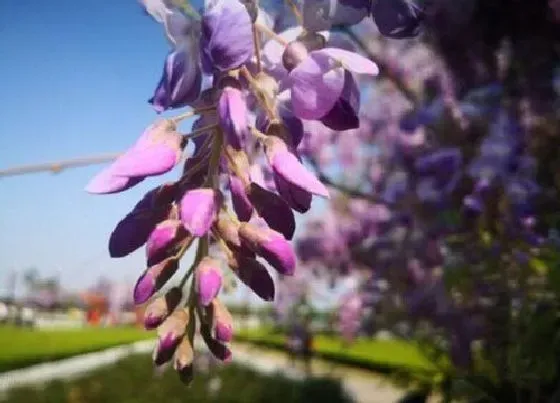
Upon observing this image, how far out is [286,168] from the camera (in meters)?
0.17

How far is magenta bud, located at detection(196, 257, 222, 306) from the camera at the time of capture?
0.58 ft

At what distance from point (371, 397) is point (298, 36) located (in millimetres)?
3321

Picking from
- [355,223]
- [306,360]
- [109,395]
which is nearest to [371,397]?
[306,360]

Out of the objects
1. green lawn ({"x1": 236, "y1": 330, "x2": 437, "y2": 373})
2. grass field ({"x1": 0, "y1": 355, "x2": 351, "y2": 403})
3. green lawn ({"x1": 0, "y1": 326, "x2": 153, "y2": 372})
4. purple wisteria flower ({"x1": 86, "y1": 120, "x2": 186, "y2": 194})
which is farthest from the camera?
green lawn ({"x1": 236, "y1": 330, "x2": 437, "y2": 373})

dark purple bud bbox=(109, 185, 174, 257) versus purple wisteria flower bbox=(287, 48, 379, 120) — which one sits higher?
purple wisteria flower bbox=(287, 48, 379, 120)

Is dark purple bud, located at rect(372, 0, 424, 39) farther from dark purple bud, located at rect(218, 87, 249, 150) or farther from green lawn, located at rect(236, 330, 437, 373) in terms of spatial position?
green lawn, located at rect(236, 330, 437, 373)

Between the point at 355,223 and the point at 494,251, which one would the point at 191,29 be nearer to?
the point at 494,251

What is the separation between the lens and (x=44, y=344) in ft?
15.7

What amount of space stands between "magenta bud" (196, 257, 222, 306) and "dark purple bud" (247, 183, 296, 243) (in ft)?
0.07

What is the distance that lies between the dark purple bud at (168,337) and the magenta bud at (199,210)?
0.10ft

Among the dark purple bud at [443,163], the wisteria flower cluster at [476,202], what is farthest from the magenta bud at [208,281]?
the dark purple bud at [443,163]

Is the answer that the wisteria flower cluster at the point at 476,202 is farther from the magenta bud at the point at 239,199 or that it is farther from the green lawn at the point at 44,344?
the green lawn at the point at 44,344

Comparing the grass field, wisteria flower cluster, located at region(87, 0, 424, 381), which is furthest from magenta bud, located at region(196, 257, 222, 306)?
the grass field

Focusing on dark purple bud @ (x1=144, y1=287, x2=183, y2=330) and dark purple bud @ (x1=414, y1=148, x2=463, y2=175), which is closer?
dark purple bud @ (x1=144, y1=287, x2=183, y2=330)
